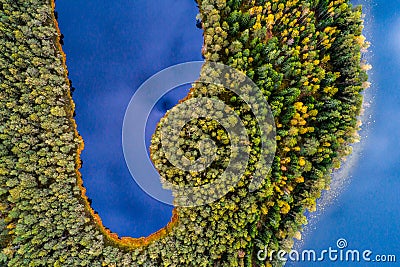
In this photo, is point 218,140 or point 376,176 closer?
point 218,140

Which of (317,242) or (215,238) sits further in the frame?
(317,242)

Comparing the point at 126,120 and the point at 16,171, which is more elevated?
the point at 126,120

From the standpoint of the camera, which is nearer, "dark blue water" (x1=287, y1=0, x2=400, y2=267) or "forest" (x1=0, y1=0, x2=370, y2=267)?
"forest" (x1=0, y1=0, x2=370, y2=267)

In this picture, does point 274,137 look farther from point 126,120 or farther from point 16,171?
point 16,171

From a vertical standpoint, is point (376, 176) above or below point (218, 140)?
above

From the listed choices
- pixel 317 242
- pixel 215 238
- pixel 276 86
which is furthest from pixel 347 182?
pixel 215 238

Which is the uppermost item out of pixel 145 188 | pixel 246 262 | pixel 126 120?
pixel 126 120

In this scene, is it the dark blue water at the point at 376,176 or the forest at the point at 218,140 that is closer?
the forest at the point at 218,140
